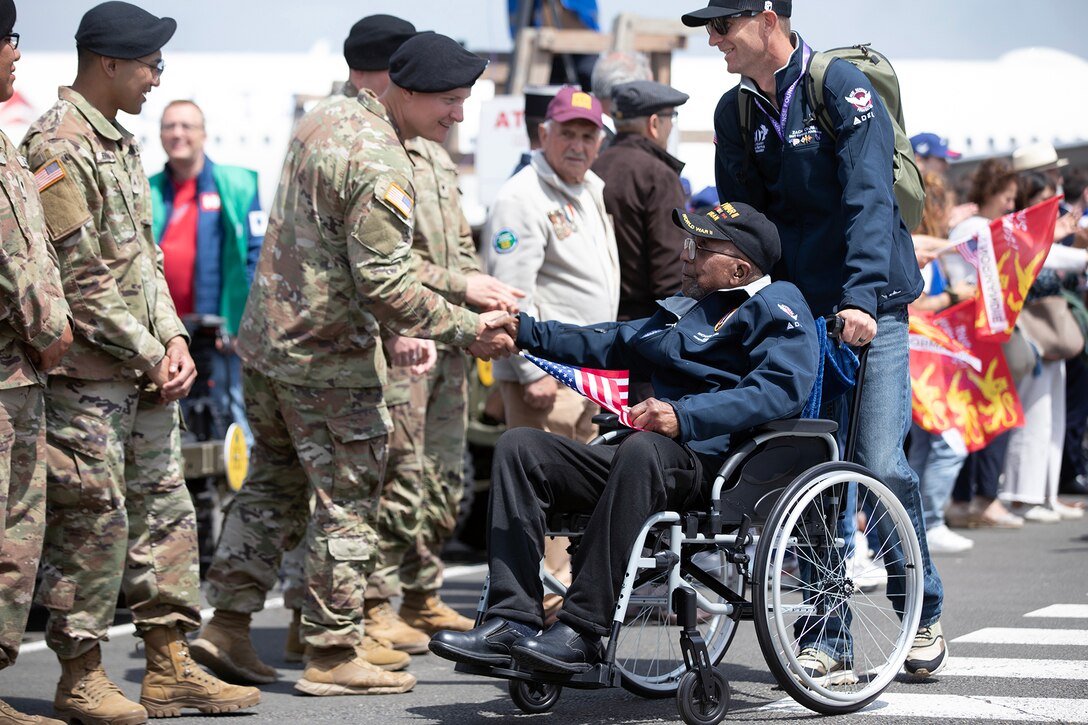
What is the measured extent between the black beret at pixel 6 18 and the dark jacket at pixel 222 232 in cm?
395

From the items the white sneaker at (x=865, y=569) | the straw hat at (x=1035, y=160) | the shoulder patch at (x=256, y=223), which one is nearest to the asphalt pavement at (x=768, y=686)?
the white sneaker at (x=865, y=569)

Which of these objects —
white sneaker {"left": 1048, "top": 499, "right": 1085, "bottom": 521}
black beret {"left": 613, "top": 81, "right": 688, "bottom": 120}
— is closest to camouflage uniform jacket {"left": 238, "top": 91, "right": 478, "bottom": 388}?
black beret {"left": 613, "top": 81, "right": 688, "bottom": 120}

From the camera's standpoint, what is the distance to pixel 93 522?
4.80 m

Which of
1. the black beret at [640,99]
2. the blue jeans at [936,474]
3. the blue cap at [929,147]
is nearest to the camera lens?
the black beret at [640,99]

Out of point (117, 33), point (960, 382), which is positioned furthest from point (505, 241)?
point (960, 382)

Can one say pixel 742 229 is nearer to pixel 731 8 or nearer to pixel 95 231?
pixel 731 8

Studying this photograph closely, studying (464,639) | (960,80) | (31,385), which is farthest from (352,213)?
(960,80)

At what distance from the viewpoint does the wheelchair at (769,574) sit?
4.45 metres

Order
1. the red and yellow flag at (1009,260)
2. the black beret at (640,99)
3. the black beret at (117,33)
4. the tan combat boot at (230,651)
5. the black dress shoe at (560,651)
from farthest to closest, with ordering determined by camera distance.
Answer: the red and yellow flag at (1009,260) → the black beret at (640,99) → the tan combat boot at (230,651) → the black beret at (117,33) → the black dress shoe at (560,651)

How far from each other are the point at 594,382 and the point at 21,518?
1.92 metres

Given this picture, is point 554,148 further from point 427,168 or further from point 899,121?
point 899,121

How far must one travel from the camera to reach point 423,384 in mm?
6387

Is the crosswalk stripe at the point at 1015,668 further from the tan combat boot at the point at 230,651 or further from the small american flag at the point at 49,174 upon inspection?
the small american flag at the point at 49,174

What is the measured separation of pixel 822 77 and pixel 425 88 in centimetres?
140
